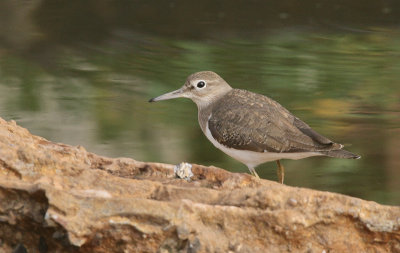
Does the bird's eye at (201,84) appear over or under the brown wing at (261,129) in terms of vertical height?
over

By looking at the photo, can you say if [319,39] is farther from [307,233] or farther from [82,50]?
[307,233]

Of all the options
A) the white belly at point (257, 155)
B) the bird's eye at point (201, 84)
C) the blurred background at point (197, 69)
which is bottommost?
the blurred background at point (197, 69)

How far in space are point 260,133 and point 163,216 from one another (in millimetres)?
2292

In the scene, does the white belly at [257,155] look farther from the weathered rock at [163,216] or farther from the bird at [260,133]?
the weathered rock at [163,216]

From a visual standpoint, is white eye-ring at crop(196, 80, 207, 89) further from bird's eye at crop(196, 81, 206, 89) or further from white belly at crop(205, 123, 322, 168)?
white belly at crop(205, 123, 322, 168)

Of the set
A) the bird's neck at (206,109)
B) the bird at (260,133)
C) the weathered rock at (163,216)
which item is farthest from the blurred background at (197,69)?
the weathered rock at (163,216)

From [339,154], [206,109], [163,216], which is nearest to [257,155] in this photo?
[339,154]

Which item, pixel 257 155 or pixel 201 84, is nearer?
pixel 257 155

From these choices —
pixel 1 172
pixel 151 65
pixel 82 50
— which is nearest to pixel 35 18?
pixel 82 50

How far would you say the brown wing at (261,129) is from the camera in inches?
206

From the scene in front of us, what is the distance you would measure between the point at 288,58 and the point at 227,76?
0.81 metres

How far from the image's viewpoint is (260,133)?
17.5 ft

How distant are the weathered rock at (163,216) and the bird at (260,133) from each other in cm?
185

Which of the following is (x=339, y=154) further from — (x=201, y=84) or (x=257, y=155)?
(x=201, y=84)
